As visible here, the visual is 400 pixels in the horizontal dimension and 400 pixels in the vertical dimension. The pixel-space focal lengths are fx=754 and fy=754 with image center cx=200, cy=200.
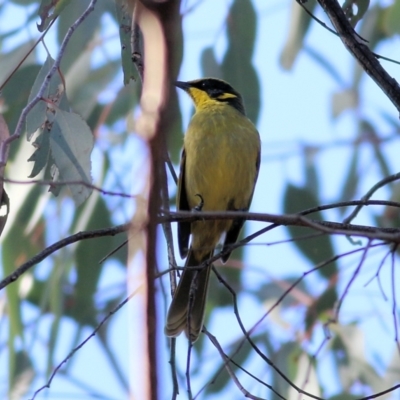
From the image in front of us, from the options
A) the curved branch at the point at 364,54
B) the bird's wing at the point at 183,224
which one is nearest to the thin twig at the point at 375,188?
the curved branch at the point at 364,54

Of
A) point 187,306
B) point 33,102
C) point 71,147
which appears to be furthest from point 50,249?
point 187,306

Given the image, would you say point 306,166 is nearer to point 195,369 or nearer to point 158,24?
point 195,369

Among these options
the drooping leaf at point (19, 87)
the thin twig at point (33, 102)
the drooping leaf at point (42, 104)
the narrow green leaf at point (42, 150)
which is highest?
the drooping leaf at point (19, 87)

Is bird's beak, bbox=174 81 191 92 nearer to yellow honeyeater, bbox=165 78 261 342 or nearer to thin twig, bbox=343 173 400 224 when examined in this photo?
yellow honeyeater, bbox=165 78 261 342

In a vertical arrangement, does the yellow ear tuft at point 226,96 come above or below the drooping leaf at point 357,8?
above

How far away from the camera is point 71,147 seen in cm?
220

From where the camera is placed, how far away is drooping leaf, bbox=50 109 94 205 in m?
2.17

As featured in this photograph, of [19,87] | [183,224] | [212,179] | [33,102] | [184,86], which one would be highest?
[184,86]

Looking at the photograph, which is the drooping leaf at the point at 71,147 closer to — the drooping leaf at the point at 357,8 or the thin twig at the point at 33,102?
the thin twig at the point at 33,102

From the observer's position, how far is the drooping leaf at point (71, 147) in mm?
2172

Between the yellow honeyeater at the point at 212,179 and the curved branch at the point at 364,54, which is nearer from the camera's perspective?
the curved branch at the point at 364,54

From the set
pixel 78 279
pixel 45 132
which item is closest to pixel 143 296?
pixel 45 132

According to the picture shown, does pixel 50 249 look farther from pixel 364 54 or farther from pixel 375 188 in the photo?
pixel 375 188

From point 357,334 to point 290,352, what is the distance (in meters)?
0.50
